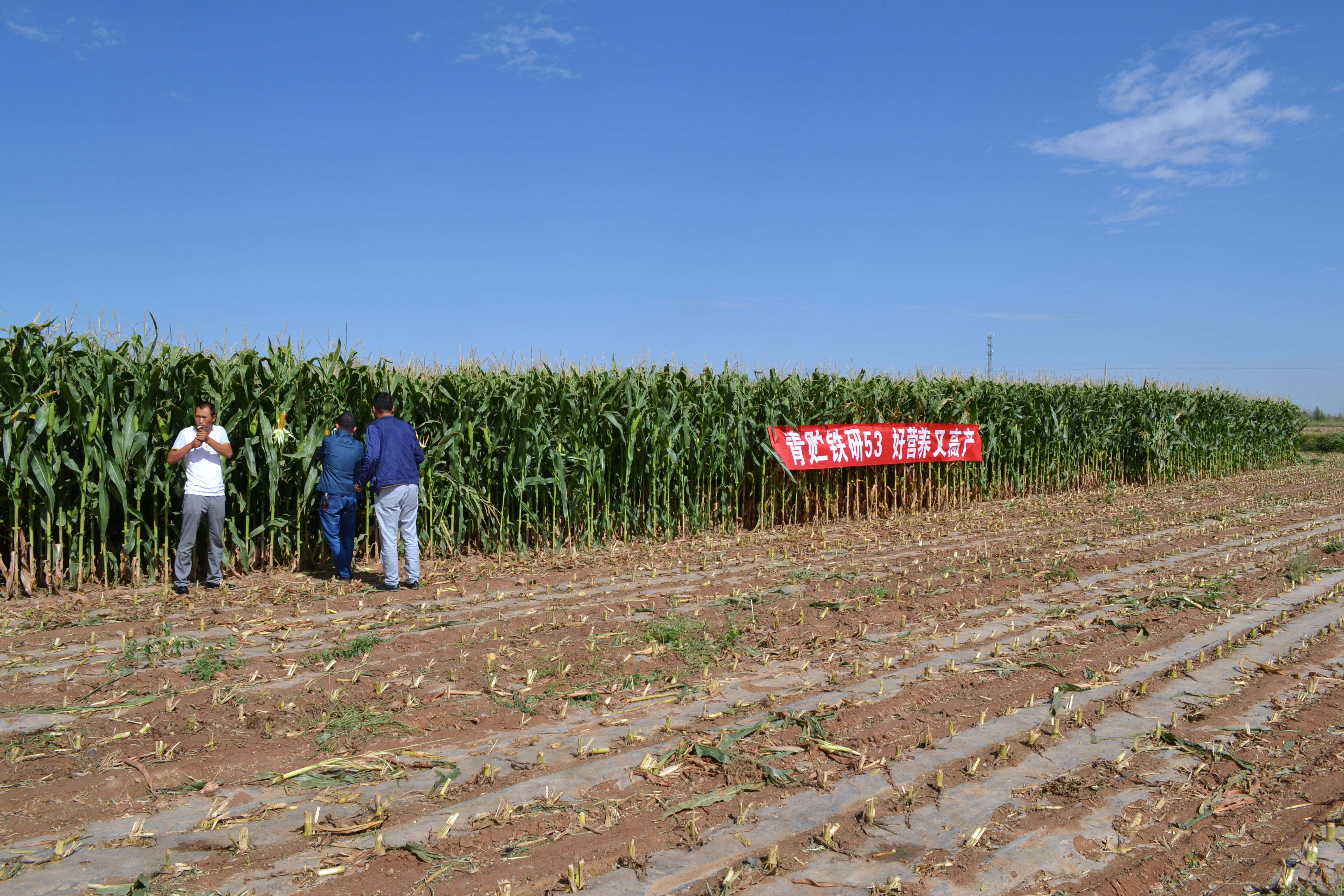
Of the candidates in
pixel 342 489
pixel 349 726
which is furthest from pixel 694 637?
pixel 342 489

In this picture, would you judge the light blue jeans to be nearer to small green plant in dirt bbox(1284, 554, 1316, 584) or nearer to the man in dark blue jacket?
the man in dark blue jacket

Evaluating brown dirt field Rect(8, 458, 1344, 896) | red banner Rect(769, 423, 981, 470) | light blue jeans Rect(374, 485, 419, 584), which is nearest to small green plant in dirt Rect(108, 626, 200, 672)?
brown dirt field Rect(8, 458, 1344, 896)

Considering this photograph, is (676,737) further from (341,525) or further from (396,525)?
(341,525)

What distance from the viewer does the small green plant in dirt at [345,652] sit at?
5852mm

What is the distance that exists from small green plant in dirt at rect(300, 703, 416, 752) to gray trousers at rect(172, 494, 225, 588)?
4215mm

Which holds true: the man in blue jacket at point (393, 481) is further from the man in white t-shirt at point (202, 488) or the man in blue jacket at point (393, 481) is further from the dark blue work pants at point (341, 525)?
the man in white t-shirt at point (202, 488)

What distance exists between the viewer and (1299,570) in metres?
8.73

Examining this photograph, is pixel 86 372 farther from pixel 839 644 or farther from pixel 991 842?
pixel 991 842

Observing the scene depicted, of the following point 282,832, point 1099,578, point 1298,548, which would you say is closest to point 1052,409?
point 1298,548

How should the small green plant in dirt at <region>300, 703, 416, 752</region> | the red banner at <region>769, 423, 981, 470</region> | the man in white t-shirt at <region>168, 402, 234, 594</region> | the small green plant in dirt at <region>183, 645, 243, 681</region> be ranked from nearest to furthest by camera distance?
1. the small green plant in dirt at <region>300, 703, 416, 752</region>
2. the small green plant in dirt at <region>183, 645, 243, 681</region>
3. the man in white t-shirt at <region>168, 402, 234, 594</region>
4. the red banner at <region>769, 423, 981, 470</region>

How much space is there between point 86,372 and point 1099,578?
10.5 meters

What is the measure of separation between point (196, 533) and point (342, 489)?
140 cm

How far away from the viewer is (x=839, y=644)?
→ 20.7 ft

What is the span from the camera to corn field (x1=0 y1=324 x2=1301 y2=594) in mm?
8156
